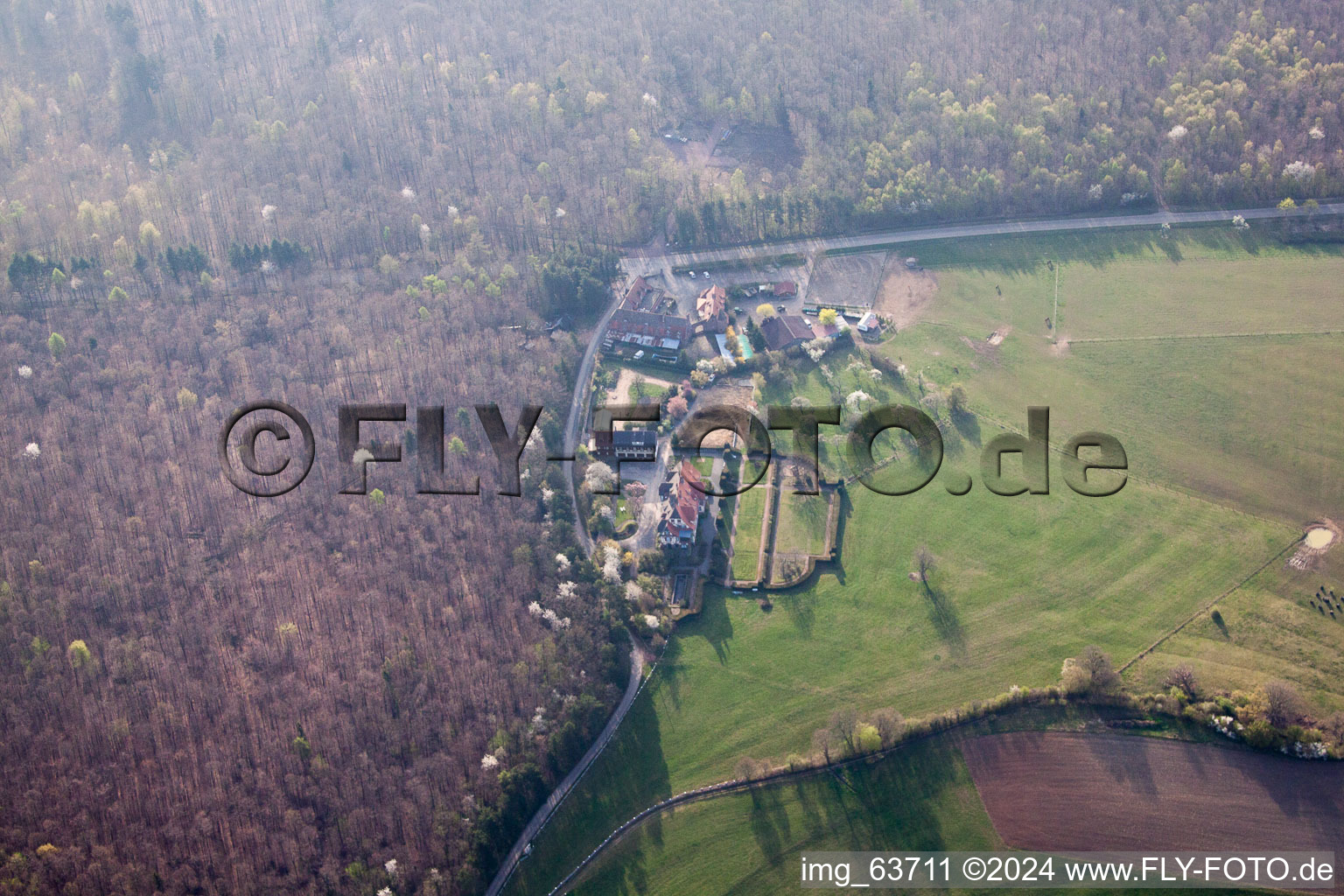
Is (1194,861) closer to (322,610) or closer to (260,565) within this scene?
(322,610)

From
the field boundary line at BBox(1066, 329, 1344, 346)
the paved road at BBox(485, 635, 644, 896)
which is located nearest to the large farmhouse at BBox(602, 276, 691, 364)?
the paved road at BBox(485, 635, 644, 896)

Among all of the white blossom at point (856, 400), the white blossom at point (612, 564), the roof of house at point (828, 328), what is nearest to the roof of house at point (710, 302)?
the roof of house at point (828, 328)

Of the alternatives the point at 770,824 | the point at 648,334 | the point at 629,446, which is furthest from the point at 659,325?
the point at 770,824

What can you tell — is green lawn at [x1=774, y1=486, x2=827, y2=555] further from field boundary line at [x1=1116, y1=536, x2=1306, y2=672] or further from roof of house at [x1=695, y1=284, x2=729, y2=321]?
roof of house at [x1=695, y1=284, x2=729, y2=321]

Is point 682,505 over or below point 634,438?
below

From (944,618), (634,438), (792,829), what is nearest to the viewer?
(792,829)

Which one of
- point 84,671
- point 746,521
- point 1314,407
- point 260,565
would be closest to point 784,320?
point 746,521

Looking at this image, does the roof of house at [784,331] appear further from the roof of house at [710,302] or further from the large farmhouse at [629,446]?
the large farmhouse at [629,446]

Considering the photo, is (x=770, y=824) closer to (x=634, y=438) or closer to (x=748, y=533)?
(x=748, y=533)
